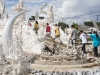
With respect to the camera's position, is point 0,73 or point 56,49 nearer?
point 0,73

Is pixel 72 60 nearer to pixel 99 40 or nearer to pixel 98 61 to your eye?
pixel 98 61

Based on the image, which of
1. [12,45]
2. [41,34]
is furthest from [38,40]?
[12,45]

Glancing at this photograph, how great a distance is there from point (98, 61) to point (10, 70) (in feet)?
16.5

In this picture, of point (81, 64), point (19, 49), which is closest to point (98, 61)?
point (81, 64)

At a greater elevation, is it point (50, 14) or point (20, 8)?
point (20, 8)

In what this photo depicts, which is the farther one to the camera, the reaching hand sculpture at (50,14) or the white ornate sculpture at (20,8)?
the white ornate sculpture at (20,8)

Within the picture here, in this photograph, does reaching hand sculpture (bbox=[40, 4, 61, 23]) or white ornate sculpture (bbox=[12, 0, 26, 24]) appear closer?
reaching hand sculpture (bbox=[40, 4, 61, 23])

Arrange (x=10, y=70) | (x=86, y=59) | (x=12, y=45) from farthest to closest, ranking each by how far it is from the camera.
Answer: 1. (x=86, y=59)
2. (x=12, y=45)
3. (x=10, y=70)

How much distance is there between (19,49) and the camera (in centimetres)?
733

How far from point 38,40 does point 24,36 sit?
5.15 ft

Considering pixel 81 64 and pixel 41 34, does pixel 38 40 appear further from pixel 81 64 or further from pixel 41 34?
pixel 81 64

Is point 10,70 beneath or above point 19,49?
beneath

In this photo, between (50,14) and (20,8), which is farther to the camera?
(20,8)

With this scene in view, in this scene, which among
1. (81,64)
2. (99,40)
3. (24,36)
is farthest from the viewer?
(24,36)
